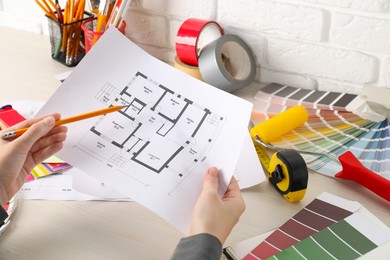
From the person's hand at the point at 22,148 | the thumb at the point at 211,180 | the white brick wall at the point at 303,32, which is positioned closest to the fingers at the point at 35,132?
the person's hand at the point at 22,148

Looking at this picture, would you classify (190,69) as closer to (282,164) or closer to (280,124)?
(280,124)

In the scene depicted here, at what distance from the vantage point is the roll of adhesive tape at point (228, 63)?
101 cm

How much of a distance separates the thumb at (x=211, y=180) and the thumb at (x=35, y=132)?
Answer: 0.73ft

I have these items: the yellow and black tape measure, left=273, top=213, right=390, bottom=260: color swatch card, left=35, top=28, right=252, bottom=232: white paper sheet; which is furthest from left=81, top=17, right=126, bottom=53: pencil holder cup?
left=273, top=213, right=390, bottom=260: color swatch card

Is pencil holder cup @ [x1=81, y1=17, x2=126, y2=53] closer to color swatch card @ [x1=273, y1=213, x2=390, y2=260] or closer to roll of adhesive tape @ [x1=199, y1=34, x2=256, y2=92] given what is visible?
roll of adhesive tape @ [x1=199, y1=34, x2=256, y2=92]

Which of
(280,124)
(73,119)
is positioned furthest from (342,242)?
(73,119)

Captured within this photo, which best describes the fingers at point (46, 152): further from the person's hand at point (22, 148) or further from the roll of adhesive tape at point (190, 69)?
the roll of adhesive tape at point (190, 69)

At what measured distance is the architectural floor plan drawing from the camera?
2.46 ft

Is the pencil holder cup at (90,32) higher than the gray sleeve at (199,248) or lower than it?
higher

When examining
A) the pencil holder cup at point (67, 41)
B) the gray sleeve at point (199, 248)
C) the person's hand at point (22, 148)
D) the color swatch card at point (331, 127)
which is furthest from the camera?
the pencil holder cup at point (67, 41)

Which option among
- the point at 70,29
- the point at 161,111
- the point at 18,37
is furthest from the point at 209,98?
the point at 18,37

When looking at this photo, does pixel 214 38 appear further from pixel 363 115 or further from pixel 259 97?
pixel 363 115

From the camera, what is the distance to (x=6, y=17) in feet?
4.42

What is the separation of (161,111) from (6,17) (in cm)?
74
